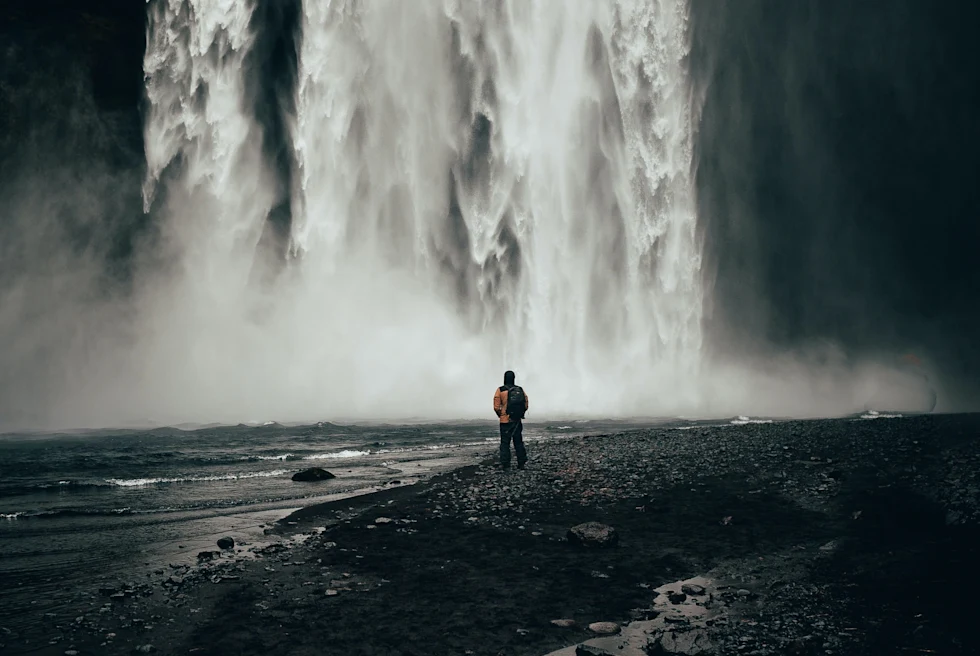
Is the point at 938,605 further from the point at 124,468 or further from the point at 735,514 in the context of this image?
the point at 124,468

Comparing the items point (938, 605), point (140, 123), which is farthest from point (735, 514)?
point (140, 123)

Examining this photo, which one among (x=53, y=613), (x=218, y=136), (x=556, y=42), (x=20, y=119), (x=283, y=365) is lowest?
(x=53, y=613)

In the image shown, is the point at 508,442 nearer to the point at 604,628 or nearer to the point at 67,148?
the point at 604,628

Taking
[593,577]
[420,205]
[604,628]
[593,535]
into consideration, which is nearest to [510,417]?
[593,535]

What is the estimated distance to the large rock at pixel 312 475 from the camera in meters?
15.2

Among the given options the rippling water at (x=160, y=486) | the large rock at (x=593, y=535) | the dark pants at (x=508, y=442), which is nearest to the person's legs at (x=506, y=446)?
the dark pants at (x=508, y=442)

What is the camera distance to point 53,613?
241 inches

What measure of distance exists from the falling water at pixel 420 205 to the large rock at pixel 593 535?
103 feet

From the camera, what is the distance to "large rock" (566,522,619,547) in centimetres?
786

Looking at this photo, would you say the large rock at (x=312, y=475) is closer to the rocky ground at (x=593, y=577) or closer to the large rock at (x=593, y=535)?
the rocky ground at (x=593, y=577)

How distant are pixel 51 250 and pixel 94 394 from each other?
1104cm

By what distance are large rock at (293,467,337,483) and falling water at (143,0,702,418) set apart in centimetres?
2363

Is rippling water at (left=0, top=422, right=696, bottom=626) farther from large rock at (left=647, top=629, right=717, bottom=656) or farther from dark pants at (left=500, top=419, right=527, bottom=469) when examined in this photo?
large rock at (left=647, top=629, right=717, bottom=656)

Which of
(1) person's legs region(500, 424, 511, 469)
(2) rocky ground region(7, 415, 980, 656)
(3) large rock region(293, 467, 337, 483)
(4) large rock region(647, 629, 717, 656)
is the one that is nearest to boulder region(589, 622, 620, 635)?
(2) rocky ground region(7, 415, 980, 656)
